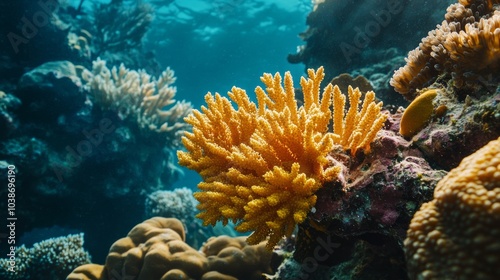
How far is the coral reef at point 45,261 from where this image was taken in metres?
6.15

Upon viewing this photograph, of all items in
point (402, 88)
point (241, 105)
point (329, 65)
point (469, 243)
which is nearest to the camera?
point (469, 243)

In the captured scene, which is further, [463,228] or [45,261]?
[45,261]

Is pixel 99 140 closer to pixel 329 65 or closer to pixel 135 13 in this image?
pixel 329 65

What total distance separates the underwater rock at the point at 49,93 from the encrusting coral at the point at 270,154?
6.78 meters

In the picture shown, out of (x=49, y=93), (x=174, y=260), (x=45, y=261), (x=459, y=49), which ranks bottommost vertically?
(x=174, y=260)

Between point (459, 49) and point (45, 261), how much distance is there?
A: 7754 millimetres

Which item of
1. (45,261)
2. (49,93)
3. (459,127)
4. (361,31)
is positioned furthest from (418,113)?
(49,93)

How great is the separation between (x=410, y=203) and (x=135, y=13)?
14.6 m

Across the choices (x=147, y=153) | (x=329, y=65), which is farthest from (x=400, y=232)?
(x=147, y=153)

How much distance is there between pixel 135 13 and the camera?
538 inches

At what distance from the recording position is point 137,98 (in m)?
8.85

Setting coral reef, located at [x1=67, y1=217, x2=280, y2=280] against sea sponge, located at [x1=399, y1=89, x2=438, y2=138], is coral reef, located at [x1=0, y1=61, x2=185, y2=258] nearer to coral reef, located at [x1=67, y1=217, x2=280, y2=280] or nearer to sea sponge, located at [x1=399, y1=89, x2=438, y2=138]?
coral reef, located at [x1=67, y1=217, x2=280, y2=280]

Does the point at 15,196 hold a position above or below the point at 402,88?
above

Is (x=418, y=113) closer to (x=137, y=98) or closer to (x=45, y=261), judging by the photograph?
(x=45, y=261)
